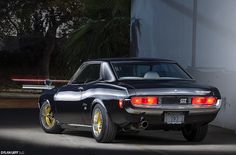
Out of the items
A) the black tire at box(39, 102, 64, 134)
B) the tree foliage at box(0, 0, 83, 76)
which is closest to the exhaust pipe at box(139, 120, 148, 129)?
the black tire at box(39, 102, 64, 134)

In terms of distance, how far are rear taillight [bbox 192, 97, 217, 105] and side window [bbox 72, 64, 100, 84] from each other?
6.58 ft

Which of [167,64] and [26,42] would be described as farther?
[26,42]

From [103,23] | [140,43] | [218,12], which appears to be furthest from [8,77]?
[218,12]

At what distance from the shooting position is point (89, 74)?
13320 millimetres

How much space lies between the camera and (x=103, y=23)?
2944 cm

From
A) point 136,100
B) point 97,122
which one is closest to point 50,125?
point 97,122

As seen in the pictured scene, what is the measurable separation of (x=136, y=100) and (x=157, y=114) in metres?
0.40

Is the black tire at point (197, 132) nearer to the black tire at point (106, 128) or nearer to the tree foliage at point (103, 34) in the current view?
the black tire at point (106, 128)

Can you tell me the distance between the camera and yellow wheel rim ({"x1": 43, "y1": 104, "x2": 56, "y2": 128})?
557 inches

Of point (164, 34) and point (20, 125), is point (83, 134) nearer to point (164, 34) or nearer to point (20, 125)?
point (20, 125)

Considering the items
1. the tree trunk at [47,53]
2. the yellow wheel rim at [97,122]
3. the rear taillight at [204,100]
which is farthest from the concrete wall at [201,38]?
the tree trunk at [47,53]

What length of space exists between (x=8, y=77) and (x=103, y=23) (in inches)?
939

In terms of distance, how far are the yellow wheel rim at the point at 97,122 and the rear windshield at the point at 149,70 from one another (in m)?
0.74

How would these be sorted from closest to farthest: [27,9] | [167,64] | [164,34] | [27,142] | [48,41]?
[27,142], [167,64], [164,34], [27,9], [48,41]
